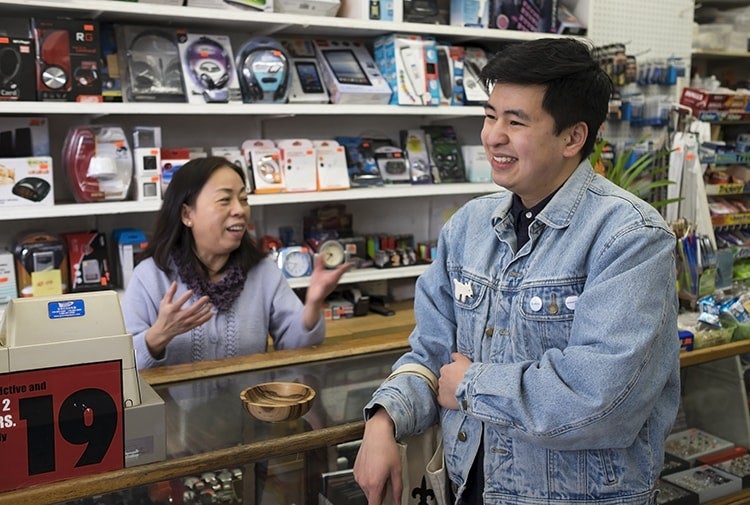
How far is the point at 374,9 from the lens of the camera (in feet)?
12.3

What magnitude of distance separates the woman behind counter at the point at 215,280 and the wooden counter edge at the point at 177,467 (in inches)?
32.6

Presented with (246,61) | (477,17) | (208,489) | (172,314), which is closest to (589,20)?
(477,17)

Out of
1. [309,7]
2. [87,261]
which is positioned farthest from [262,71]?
[87,261]

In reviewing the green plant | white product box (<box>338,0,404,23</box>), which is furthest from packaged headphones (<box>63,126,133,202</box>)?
the green plant

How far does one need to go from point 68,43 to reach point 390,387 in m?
2.20

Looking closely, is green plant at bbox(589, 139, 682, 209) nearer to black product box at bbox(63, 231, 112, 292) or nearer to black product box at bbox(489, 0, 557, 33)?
black product box at bbox(489, 0, 557, 33)

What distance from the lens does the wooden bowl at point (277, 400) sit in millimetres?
1698

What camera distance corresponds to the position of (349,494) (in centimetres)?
195

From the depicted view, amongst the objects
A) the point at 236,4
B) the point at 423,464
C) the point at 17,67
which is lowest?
the point at 423,464

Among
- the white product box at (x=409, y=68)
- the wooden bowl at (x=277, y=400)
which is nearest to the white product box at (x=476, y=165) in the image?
the white product box at (x=409, y=68)

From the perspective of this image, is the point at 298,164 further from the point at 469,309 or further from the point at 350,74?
the point at 469,309

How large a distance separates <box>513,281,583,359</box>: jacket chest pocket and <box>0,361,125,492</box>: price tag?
2.49 feet

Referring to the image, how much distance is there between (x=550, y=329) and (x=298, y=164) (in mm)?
2406

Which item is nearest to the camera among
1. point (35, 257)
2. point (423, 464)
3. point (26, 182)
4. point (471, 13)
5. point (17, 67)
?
point (423, 464)
